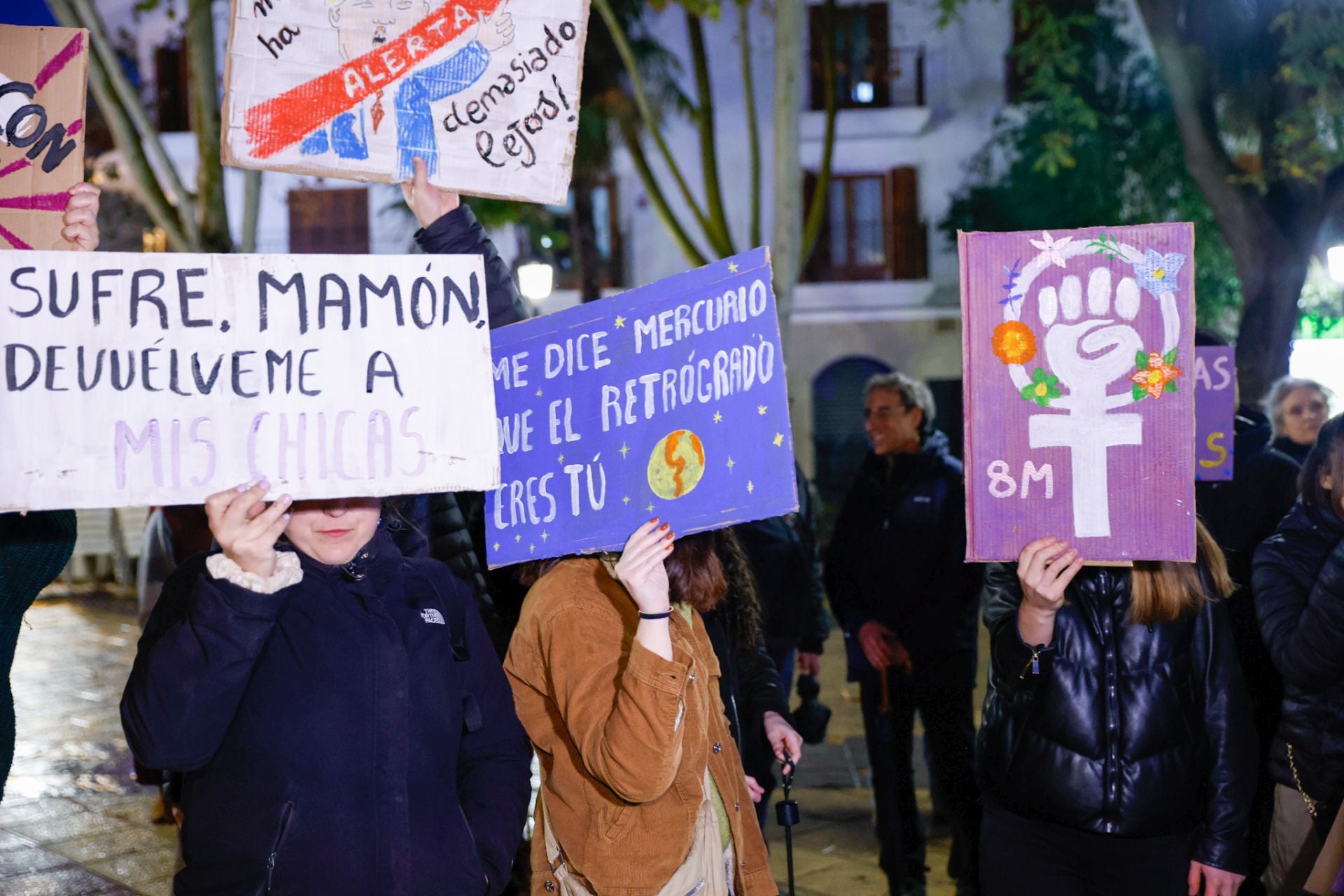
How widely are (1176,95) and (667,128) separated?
13872 millimetres

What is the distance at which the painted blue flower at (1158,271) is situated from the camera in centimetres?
304

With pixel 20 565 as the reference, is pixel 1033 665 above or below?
below

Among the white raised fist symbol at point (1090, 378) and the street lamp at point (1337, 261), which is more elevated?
the street lamp at point (1337, 261)

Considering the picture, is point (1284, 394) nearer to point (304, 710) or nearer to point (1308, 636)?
point (1308, 636)

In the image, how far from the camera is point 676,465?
2.75m

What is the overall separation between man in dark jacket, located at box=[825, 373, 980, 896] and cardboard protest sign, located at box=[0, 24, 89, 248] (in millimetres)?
3711

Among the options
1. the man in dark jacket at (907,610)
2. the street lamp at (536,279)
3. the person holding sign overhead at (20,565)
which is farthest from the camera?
the street lamp at (536,279)

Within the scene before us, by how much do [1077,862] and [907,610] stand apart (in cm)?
236

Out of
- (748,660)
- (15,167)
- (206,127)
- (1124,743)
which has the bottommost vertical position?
(1124,743)

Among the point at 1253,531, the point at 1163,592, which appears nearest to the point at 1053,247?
the point at 1163,592

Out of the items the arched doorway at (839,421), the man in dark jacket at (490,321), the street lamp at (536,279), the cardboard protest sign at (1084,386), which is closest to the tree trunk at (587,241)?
the street lamp at (536,279)

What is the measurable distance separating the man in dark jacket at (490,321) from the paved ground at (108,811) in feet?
7.72

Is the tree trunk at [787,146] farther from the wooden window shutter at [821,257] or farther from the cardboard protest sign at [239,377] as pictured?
the wooden window shutter at [821,257]

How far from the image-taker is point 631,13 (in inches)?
669
